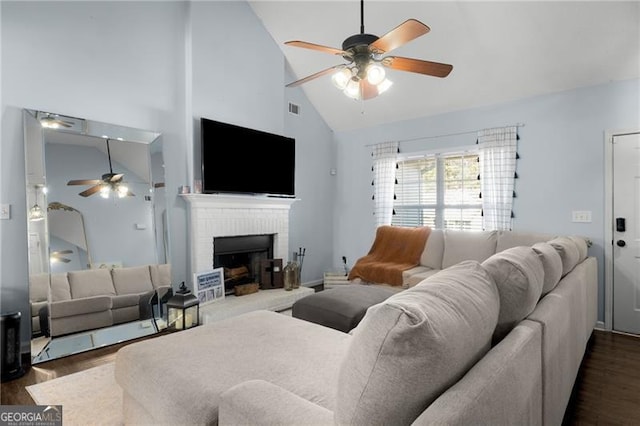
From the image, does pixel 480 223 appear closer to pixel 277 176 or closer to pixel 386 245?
pixel 386 245

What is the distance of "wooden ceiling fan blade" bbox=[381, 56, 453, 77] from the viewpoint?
95.6 inches

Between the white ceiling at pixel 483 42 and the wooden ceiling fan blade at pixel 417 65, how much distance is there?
1534 mm

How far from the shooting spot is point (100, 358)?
110 inches

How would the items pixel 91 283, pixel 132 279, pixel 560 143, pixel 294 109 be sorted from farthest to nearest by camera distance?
pixel 294 109 → pixel 560 143 → pixel 132 279 → pixel 91 283

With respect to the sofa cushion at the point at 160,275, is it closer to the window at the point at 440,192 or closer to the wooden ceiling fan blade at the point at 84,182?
the wooden ceiling fan blade at the point at 84,182

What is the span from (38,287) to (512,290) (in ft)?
11.0

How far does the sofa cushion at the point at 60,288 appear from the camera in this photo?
2.91 meters

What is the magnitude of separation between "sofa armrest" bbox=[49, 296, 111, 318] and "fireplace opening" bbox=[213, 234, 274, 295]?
1199mm

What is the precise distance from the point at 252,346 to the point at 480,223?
375 cm

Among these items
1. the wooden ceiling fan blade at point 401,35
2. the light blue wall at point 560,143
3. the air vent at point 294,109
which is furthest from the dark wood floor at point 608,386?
the air vent at point 294,109

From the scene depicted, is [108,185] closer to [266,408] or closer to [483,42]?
[266,408]

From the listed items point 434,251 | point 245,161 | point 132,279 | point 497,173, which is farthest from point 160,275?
point 497,173

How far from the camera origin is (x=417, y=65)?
8.13ft

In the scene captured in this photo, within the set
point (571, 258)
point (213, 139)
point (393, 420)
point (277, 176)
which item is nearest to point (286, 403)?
point (393, 420)
